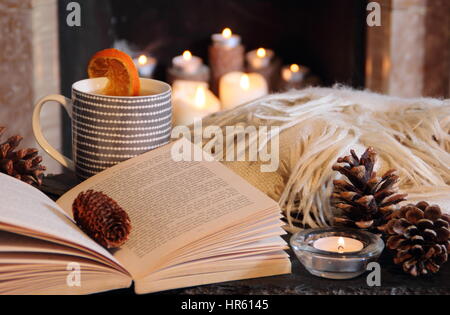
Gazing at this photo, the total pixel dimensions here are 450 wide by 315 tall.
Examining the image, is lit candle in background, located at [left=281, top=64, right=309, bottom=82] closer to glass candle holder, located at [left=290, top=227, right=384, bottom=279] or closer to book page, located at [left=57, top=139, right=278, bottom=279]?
book page, located at [left=57, top=139, right=278, bottom=279]

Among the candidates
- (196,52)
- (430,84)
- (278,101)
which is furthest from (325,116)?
(196,52)

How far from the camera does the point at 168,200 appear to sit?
0.75m

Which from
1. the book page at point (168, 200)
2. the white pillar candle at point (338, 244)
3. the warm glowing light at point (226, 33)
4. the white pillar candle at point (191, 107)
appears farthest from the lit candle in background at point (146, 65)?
the white pillar candle at point (338, 244)

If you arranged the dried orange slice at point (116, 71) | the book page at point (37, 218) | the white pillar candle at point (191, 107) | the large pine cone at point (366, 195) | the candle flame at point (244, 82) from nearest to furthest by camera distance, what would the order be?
the book page at point (37, 218) → the large pine cone at point (366, 195) → the dried orange slice at point (116, 71) → the white pillar candle at point (191, 107) → the candle flame at point (244, 82)

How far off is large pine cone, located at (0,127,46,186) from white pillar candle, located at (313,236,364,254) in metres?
0.35

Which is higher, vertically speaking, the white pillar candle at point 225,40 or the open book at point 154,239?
the white pillar candle at point 225,40

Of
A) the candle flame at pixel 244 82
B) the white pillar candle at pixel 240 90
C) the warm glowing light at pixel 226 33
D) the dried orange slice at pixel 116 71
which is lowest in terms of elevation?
the white pillar candle at pixel 240 90

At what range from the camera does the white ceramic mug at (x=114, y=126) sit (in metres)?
0.84

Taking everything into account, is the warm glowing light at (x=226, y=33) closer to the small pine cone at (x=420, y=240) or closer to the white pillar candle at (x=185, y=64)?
the white pillar candle at (x=185, y=64)

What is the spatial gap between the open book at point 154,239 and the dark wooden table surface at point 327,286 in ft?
0.03

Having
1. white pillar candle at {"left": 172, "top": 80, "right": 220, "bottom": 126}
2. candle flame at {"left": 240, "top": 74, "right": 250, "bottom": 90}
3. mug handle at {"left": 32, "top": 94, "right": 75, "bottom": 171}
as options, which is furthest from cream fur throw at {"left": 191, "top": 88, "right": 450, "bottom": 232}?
candle flame at {"left": 240, "top": 74, "right": 250, "bottom": 90}

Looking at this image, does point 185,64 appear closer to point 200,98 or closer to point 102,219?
point 200,98

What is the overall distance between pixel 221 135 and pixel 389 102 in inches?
9.7

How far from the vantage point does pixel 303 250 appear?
68 centimetres
